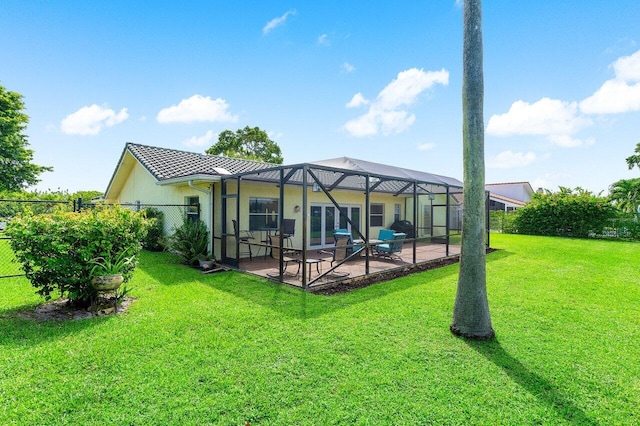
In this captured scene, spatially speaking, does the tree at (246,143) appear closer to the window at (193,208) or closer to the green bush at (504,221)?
the green bush at (504,221)

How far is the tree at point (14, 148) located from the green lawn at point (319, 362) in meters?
21.7

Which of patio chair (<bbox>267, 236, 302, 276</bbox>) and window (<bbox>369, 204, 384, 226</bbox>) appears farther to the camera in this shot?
window (<bbox>369, 204, 384, 226</bbox>)

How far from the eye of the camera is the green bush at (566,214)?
62.8ft

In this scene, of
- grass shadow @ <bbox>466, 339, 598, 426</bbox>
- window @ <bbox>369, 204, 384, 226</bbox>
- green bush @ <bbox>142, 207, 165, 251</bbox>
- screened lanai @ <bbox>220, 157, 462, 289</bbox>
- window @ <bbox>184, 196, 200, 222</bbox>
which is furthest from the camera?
window @ <bbox>369, 204, 384, 226</bbox>

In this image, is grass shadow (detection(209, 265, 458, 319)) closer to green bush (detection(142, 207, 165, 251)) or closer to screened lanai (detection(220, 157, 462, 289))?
screened lanai (detection(220, 157, 462, 289))

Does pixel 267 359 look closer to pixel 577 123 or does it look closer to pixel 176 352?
pixel 176 352

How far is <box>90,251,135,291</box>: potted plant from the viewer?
4.92m

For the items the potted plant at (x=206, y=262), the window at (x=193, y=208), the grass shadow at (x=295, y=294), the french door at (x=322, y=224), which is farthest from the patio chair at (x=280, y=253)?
the window at (x=193, y=208)

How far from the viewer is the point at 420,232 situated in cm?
1852

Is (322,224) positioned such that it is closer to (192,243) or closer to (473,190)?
(192,243)

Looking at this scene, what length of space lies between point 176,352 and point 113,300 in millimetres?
2623

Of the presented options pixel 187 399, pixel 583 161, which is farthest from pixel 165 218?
pixel 583 161

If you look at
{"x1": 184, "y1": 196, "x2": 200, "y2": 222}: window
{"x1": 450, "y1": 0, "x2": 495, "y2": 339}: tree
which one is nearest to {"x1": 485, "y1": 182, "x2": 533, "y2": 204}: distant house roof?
{"x1": 184, "y1": 196, "x2": 200, "y2": 222}: window

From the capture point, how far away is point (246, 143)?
3597 centimetres
